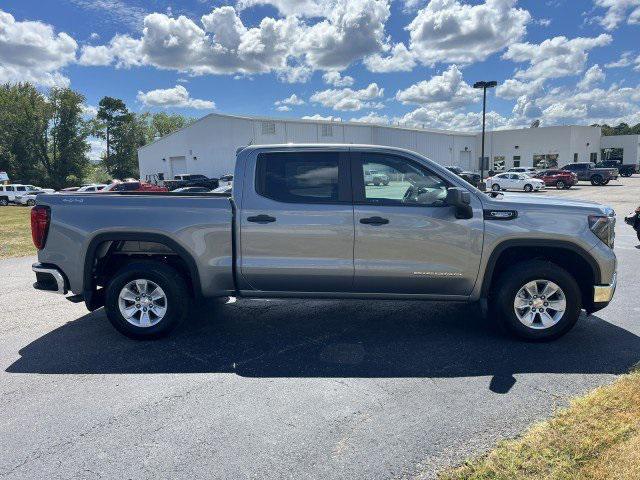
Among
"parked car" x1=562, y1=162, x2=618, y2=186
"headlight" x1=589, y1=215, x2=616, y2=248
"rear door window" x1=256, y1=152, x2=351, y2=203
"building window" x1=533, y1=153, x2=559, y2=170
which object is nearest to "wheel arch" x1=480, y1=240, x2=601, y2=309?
"headlight" x1=589, y1=215, x2=616, y2=248

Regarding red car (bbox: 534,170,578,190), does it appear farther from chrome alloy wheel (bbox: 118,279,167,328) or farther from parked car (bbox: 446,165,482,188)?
chrome alloy wheel (bbox: 118,279,167,328)

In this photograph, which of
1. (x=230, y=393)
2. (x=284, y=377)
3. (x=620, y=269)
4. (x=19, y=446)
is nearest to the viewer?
(x=19, y=446)

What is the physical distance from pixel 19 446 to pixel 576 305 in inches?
187

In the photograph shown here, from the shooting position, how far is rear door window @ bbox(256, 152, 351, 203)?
447 cm

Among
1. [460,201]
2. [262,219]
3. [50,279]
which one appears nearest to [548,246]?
[460,201]

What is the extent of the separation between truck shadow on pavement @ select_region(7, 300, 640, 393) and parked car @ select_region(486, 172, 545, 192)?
29.2m

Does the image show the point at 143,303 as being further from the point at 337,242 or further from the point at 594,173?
the point at 594,173

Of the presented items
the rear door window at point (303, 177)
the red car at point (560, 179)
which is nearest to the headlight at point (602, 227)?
the rear door window at point (303, 177)

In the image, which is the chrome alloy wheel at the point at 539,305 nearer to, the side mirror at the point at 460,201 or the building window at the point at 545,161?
the side mirror at the point at 460,201

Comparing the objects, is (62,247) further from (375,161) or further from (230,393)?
(375,161)

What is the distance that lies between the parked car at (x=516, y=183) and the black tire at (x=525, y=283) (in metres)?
30.0

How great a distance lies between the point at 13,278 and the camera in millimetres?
7945

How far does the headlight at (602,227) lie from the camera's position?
4.32 metres

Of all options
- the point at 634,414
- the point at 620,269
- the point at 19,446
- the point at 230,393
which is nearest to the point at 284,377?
the point at 230,393
